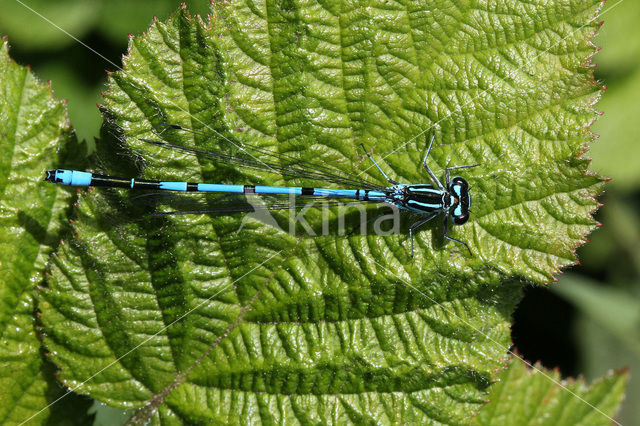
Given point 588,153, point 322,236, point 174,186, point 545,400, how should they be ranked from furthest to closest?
1. point 588,153
2. point 545,400
3. point 322,236
4. point 174,186

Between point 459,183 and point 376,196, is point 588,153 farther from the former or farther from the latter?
point 376,196

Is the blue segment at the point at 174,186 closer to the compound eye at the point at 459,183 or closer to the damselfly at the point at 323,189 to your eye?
the damselfly at the point at 323,189

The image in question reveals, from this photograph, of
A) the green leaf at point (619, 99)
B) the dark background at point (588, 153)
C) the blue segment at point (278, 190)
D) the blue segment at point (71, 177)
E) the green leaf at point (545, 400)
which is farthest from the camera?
the green leaf at point (619, 99)

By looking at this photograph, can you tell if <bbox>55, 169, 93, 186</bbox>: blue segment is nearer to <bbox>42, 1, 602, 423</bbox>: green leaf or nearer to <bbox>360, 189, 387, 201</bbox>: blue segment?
<bbox>42, 1, 602, 423</bbox>: green leaf

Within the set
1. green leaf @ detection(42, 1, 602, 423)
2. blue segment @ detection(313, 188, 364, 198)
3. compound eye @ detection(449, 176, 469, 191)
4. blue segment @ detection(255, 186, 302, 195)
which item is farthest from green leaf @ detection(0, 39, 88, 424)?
compound eye @ detection(449, 176, 469, 191)

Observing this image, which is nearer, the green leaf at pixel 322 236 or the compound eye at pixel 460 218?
the green leaf at pixel 322 236

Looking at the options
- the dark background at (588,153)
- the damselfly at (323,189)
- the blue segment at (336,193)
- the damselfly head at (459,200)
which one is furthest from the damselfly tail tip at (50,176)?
the dark background at (588,153)

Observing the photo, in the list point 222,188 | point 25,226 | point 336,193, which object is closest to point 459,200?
point 336,193

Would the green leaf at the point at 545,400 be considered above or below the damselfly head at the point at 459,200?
below
